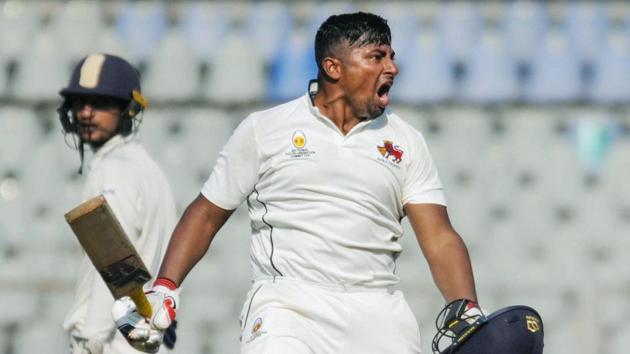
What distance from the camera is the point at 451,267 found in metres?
4.67

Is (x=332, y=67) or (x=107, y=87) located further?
(x=107, y=87)

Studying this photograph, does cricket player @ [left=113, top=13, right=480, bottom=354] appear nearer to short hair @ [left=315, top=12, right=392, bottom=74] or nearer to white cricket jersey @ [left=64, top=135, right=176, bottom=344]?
short hair @ [left=315, top=12, right=392, bottom=74]

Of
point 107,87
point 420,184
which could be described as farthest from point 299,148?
point 107,87

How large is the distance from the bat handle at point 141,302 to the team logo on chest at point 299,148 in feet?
2.16

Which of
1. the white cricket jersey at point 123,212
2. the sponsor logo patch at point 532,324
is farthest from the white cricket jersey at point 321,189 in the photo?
the white cricket jersey at point 123,212

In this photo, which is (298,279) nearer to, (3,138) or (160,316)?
(160,316)

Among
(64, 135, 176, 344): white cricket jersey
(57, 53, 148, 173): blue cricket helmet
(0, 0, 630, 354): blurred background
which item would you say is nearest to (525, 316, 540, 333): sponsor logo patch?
(64, 135, 176, 344): white cricket jersey

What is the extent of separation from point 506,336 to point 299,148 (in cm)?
92

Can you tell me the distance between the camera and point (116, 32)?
8.53 metres

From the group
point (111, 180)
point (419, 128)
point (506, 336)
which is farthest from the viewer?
point (419, 128)

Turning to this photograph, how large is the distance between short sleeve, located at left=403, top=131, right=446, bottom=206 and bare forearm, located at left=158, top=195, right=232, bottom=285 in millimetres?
601

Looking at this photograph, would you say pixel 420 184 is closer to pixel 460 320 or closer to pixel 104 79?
pixel 460 320

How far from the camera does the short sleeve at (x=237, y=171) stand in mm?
4719

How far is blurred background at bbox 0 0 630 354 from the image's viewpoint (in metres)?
8.14
